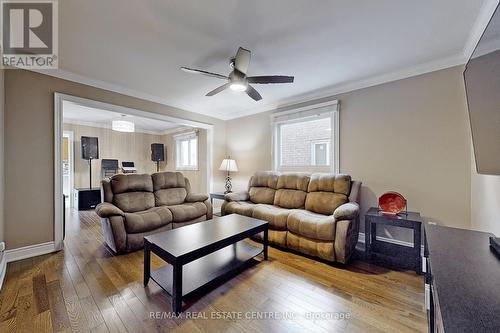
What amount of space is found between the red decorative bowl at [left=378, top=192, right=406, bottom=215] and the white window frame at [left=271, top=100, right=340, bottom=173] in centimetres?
86

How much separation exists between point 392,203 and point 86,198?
6.41m

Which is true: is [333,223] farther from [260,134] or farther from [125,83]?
[125,83]

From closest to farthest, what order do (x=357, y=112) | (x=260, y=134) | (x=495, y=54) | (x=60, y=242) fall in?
(x=495, y=54)
(x=60, y=242)
(x=357, y=112)
(x=260, y=134)

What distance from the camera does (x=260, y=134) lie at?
14.5 feet

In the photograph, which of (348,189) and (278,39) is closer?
(278,39)

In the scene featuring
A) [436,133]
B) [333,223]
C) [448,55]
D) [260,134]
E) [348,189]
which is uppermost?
[448,55]

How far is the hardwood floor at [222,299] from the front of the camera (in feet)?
4.83

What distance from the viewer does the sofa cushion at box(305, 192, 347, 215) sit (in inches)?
111

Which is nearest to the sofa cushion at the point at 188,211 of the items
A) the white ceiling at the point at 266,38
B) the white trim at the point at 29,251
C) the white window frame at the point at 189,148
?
the white trim at the point at 29,251

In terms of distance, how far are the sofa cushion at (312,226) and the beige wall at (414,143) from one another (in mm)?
1092

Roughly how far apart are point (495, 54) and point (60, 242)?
4.30 metres

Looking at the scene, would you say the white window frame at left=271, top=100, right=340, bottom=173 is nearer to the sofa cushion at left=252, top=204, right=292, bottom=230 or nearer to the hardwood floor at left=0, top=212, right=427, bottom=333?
the sofa cushion at left=252, top=204, right=292, bottom=230

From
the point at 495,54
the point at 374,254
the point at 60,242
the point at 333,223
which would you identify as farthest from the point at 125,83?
the point at 374,254

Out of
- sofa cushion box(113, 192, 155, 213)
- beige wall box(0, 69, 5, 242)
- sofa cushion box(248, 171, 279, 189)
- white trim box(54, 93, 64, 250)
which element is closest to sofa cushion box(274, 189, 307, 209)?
sofa cushion box(248, 171, 279, 189)
